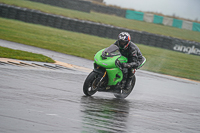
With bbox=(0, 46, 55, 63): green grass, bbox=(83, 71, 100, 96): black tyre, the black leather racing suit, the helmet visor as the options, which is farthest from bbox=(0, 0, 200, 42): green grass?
bbox=(83, 71, 100, 96): black tyre

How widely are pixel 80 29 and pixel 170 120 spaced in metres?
25.6

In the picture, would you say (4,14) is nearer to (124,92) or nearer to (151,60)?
(151,60)

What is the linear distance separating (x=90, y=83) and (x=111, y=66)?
0.66m

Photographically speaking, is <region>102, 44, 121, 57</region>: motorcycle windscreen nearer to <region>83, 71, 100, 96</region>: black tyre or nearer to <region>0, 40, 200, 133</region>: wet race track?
<region>83, 71, 100, 96</region>: black tyre

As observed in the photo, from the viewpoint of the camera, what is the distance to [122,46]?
29.1ft

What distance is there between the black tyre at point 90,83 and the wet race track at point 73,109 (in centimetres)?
19

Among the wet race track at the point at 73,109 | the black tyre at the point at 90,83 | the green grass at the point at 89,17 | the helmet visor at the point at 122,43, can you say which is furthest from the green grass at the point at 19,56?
the green grass at the point at 89,17

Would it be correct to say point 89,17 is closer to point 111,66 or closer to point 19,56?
point 19,56

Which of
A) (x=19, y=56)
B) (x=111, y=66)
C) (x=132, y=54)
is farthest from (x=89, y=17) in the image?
(x=111, y=66)

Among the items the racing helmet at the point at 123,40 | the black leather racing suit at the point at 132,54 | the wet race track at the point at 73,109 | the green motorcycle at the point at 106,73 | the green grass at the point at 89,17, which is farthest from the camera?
the green grass at the point at 89,17

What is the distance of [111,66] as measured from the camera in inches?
334

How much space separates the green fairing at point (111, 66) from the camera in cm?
839

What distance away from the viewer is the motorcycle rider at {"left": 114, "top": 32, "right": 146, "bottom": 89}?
873cm

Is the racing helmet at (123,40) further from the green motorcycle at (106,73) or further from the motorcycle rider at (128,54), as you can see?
the green motorcycle at (106,73)
